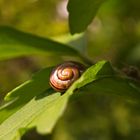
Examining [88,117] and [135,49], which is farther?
[88,117]

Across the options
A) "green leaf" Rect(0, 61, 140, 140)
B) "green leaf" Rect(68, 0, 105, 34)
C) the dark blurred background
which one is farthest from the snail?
the dark blurred background

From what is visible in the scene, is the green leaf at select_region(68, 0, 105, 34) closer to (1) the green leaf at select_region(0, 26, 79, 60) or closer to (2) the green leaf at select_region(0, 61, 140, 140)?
(1) the green leaf at select_region(0, 26, 79, 60)

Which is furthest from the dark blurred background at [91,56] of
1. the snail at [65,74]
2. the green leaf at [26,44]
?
the snail at [65,74]

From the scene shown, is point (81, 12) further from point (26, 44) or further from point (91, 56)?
point (91, 56)

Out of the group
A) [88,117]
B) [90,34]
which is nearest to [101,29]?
[90,34]

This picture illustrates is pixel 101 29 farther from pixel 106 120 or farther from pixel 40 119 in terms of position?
pixel 40 119

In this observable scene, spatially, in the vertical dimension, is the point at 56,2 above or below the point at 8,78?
above

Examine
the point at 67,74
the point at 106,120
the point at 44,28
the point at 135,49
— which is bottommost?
the point at 106,120
